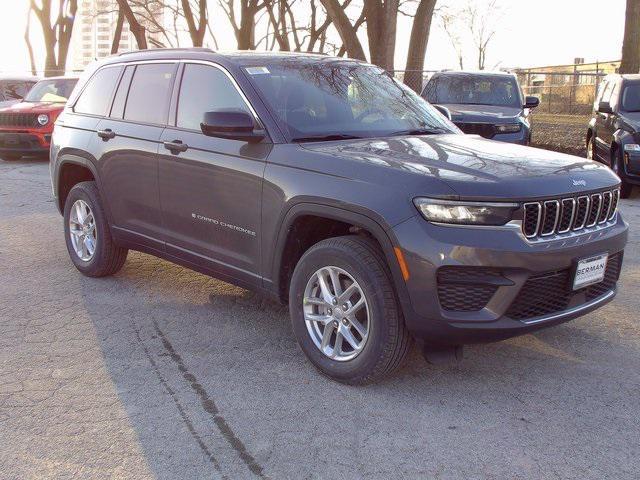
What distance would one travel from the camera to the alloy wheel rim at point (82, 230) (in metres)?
6.46

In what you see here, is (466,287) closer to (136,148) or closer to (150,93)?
(136,148)

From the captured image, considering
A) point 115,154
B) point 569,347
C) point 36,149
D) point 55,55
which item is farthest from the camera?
point 55,55

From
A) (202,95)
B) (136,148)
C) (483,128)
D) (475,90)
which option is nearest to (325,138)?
(202,95)

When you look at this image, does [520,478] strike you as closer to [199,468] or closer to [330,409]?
[330,409]

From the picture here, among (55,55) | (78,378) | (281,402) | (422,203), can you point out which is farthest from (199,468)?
(55,55)

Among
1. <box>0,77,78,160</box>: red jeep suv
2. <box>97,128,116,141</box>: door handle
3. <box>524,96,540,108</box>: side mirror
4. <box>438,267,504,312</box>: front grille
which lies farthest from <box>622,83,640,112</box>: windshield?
<box>0,77,78,160</box>: red jeep suv

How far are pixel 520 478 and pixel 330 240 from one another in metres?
1.61

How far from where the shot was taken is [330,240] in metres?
4.32

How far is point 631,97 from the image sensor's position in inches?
450

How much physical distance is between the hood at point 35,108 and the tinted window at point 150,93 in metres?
10.3

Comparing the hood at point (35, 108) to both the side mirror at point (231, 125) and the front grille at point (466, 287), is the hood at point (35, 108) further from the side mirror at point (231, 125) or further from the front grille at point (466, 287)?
the front grille at point (466, 287)

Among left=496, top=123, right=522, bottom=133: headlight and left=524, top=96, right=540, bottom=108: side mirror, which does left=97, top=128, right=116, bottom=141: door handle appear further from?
left=524, top=96, right=540, bottom=108: side mirror

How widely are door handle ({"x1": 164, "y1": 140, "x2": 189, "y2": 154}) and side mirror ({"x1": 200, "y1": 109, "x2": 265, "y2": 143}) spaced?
54 cm

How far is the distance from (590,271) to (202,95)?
107 inches
